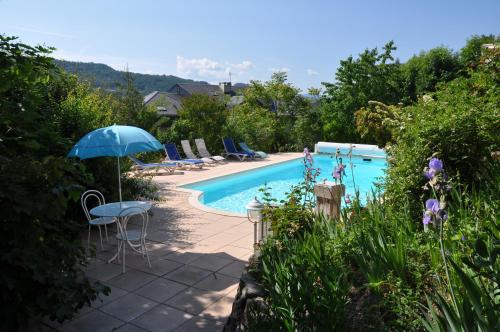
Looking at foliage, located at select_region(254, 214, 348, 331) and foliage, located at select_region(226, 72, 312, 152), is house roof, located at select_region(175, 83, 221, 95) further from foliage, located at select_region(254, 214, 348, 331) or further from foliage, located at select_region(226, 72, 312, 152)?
foliage, located at select_region(254, 214, 348, 331)

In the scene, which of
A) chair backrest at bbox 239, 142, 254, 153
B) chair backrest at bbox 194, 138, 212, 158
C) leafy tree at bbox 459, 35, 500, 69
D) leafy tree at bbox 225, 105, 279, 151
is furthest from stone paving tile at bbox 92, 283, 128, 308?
leafy tree at bbox 459, 35, 500, 69

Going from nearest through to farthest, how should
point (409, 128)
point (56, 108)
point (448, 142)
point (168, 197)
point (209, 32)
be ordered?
point (448, 142) < point (409, 128) < point (56, 108) < point (168, 197) < point (209, 32)

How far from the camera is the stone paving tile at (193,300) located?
353cm

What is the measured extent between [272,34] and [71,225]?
13.9 metres

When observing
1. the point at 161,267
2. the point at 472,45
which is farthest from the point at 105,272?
the point at 472,45

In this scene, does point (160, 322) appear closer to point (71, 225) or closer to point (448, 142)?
point (71, 225)

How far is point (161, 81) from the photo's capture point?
77062mm

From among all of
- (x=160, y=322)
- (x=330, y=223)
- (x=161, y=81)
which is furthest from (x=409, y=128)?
(x=161, y=81)

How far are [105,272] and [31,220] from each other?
2.05m

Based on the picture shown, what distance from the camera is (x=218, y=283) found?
4.06m

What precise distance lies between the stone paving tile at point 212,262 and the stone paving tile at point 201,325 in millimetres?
1123

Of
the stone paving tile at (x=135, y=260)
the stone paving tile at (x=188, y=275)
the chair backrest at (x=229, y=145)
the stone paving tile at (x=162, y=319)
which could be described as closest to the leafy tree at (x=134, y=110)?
the chair backrest at (x=229, y=145)

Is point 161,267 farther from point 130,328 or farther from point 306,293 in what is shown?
point 306,293

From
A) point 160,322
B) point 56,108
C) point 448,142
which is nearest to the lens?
point 160,322
